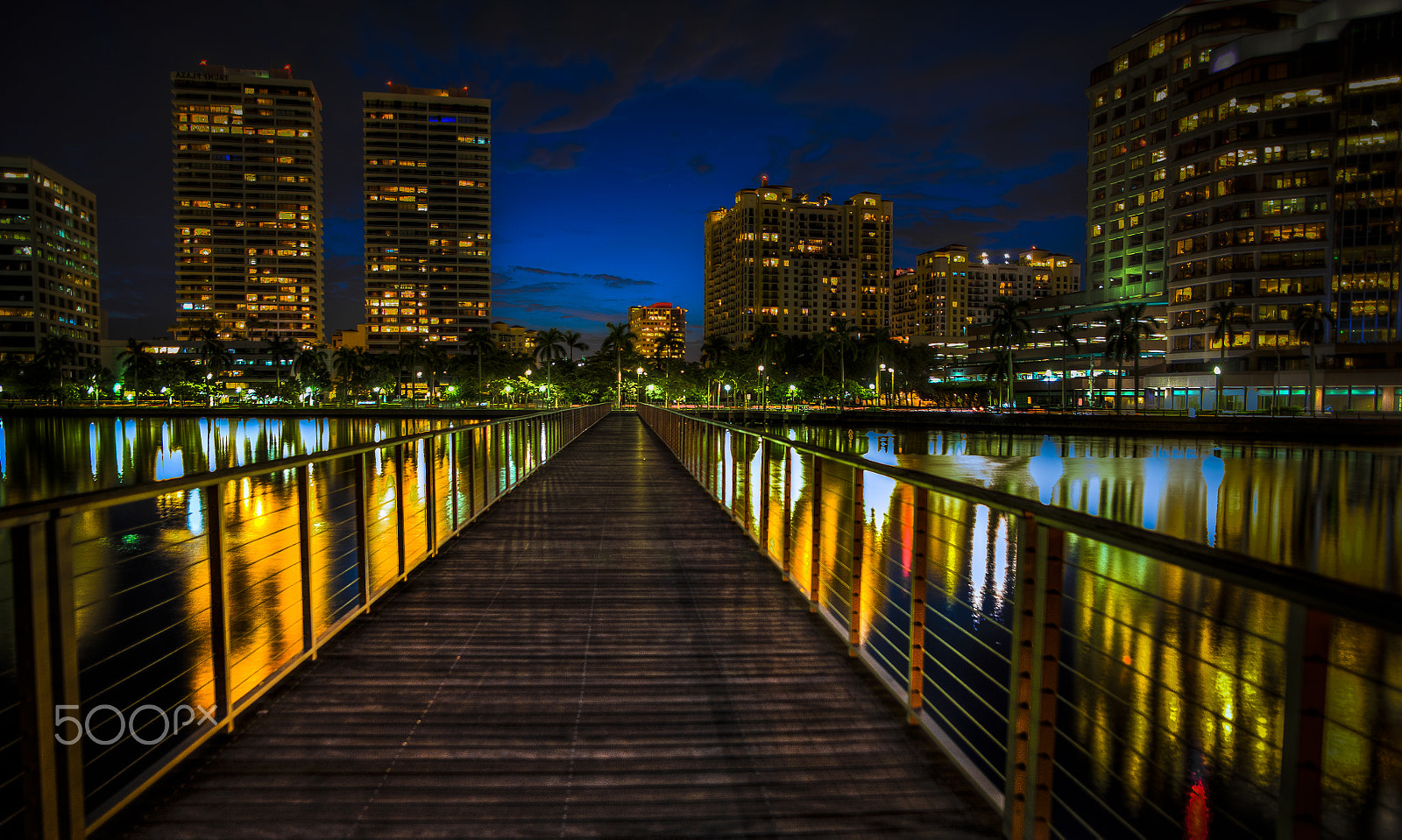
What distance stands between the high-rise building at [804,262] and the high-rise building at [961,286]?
14.2 m

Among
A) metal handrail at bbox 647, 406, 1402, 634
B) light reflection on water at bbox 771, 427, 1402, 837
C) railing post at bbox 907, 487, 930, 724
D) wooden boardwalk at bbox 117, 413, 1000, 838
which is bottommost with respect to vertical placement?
light reflection on water at bbox 771, 427, 1402, 837

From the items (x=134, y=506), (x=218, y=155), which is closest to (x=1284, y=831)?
(x=134, y=506)

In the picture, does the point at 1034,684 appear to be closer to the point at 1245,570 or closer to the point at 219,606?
the point at 1245,570

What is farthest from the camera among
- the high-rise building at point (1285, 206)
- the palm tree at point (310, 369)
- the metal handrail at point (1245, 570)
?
the palm tree at point (310, 369)

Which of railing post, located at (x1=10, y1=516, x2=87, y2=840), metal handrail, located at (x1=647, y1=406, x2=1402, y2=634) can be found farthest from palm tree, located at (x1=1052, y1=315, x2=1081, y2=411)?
railing post, located at (x1=10, y1=516, x2=87, y2=840)

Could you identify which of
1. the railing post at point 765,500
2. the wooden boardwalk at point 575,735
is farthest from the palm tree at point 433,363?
the wooden boardwalk at point 575,735

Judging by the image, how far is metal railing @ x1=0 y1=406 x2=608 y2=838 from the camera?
196 centimetres

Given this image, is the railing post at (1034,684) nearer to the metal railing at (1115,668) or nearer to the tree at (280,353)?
the metal railing at (1115,668)

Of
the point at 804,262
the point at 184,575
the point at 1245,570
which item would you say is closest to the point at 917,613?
the point at 1245,570

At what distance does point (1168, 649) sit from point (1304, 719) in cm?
841

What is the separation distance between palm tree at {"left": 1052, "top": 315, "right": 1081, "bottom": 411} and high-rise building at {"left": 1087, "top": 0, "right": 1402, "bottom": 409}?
30.9 feet

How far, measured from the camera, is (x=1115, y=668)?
7250 mm

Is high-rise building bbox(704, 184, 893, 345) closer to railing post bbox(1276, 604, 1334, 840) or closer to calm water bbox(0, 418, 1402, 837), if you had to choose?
calm water bbox(0, 418, 1402, 837)

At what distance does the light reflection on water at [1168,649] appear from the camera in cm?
471
